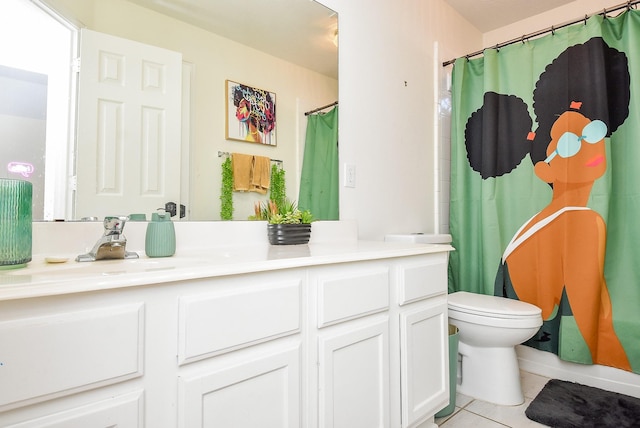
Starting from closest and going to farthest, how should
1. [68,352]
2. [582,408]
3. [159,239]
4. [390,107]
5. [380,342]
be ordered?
1. [68,352]
2. [159,239]
3. [380,342]
4. [582,408]
5. [390,107]

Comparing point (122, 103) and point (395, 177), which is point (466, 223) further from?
point (122, 103)

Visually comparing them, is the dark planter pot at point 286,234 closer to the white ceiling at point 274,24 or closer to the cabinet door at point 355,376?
the cabinet door at point 355,376

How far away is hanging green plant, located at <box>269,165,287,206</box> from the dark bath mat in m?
1.52

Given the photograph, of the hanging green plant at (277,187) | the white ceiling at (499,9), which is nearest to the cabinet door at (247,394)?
the hanging green plant at (277,187)

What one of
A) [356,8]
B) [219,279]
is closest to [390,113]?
[356,8]

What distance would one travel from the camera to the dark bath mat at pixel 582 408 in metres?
1.50

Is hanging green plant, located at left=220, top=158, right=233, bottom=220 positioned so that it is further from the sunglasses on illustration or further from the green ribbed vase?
the sunglasses on illustration

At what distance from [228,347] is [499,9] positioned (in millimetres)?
3066

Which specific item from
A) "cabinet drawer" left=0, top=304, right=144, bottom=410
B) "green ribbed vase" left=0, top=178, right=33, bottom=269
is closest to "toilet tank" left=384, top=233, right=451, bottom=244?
"cabinet drawer" left=0, top=304, right=144, bottom=410

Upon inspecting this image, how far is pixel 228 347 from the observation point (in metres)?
0.78

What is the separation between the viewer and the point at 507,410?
5.39ft

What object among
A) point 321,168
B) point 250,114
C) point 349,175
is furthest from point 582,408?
point 250,114

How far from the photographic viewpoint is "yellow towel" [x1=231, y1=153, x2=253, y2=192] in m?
1.37

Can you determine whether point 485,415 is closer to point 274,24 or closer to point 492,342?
point 492,342
